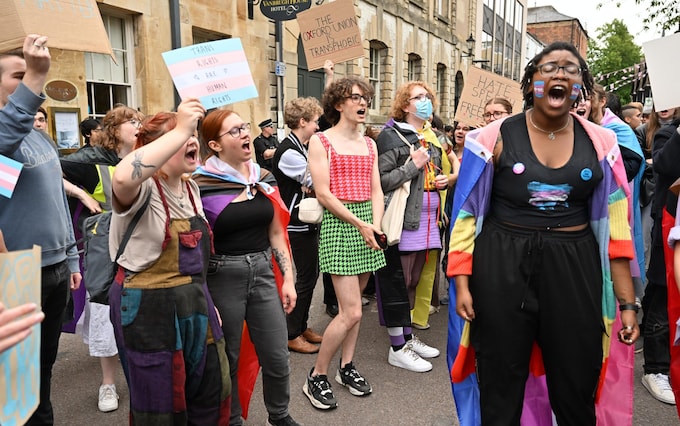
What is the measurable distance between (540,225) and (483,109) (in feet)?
12.0

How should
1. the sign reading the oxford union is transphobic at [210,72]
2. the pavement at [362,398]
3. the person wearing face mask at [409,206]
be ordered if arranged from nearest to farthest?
the sign reading the oxford union is transphobic at [210,72]
the pavement at [362,398]
the person wearing face mask at [409,206]

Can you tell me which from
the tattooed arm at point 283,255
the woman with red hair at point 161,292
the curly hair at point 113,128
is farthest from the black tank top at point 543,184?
the curly hair at point 113,128

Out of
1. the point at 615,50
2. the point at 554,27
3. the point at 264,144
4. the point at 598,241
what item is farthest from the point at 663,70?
the point at 554,27

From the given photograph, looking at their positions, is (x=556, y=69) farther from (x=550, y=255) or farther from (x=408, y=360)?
(x=408, y=360)

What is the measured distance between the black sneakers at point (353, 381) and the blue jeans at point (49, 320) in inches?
70.2

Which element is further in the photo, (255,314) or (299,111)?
(299,111)

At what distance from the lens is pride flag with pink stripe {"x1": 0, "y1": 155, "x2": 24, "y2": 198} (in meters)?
2.00

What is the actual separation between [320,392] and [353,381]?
28cm

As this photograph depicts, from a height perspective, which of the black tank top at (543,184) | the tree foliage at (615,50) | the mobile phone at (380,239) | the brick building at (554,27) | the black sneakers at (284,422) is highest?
the brick building at (554,27)

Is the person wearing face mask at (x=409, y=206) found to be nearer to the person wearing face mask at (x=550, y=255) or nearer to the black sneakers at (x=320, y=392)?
the black sneakers at (x=320, y=392)

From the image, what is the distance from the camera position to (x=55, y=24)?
90.7 inches

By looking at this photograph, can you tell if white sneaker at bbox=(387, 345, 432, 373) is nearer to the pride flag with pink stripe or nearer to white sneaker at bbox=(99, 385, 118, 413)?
white sneaker at bbox=(99, 385, 118, 413)

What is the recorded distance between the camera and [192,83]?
2414 millimetres

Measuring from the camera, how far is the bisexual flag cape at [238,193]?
2662mm
